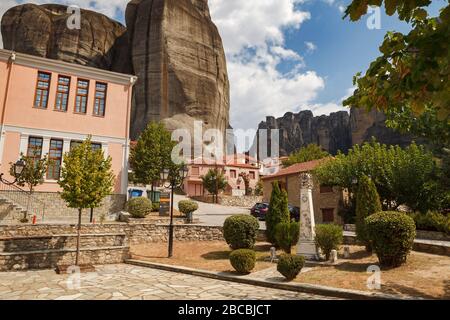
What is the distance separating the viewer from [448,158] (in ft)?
44.6

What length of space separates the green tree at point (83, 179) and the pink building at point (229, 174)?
33.2 meters

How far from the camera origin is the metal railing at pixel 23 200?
54.9 feet

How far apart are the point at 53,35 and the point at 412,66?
61391 mm

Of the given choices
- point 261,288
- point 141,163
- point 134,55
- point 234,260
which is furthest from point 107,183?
point 134,55

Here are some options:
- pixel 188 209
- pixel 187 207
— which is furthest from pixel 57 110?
pixel 188 209

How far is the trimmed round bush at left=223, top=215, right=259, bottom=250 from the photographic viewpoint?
44.0 feet

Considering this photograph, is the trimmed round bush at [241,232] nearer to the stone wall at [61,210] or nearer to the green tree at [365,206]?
the green tree at [365,206]

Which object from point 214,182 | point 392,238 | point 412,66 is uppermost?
point 214,182

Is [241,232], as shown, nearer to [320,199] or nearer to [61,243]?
[61,243]

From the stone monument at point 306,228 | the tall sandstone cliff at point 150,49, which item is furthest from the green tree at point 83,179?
the tall sandstone cliff at point 150,49

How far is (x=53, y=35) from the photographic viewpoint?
51.5m

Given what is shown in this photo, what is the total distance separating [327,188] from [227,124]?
38716 millimetres

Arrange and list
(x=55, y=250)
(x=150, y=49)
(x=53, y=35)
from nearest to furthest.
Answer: (x=55, y=250)
(x=53, y=35)
(x=150, y=49)

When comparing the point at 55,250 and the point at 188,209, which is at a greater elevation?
the point at 188,209
